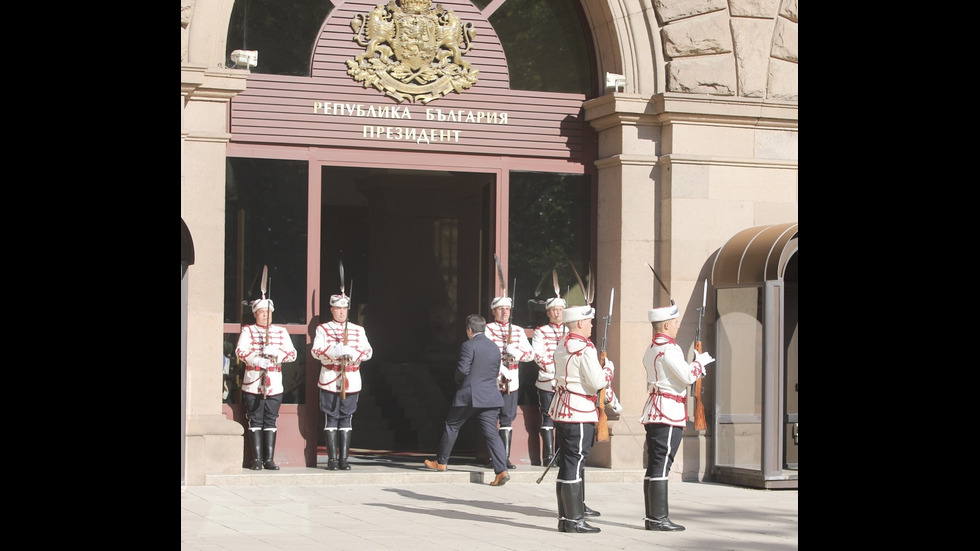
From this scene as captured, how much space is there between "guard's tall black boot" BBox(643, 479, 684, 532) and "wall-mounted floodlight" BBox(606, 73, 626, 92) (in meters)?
5.25

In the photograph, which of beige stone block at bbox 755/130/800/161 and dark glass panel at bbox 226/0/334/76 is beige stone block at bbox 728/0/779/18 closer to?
beige stone block at bbox 755/130/800/161

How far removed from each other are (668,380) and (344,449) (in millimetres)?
4308

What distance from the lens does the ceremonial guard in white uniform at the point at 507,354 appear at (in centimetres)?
1365

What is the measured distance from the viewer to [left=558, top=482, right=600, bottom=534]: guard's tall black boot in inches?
382

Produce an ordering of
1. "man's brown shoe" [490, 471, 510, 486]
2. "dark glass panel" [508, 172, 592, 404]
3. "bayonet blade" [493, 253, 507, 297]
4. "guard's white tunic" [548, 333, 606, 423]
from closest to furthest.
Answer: "guard's white tunic" [548, 333, 606, 423] < "man's brown shoe" [490, 471, 510, 486] < "bayonet blade" [493, 253, 507, 297] < "dark glass panel" [508, 172, 592, 404]

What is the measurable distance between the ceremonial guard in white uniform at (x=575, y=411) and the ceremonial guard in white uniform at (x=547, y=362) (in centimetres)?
380

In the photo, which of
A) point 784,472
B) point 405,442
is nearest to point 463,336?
point 405,442

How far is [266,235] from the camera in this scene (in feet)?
43.2

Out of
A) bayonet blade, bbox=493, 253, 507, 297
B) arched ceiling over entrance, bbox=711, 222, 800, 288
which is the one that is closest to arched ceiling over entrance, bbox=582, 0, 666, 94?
arched ceiling over entrance, bbox=711, 222, 800, 288

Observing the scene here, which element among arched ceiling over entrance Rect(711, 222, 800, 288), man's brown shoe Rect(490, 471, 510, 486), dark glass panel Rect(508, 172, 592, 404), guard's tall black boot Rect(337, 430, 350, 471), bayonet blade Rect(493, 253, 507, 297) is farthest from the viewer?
dark glass panel Rect(508, 172, 592, 404)

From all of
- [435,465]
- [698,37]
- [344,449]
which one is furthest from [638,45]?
[344,449]
